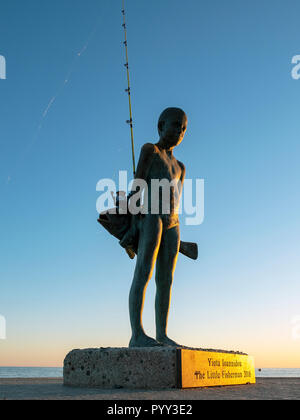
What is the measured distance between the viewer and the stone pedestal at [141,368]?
517cm

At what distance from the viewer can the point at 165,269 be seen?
698 centimetres

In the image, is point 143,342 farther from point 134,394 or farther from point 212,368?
point 134,394

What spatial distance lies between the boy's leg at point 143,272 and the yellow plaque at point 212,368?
69 cm

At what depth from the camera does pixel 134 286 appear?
6363 millimetres

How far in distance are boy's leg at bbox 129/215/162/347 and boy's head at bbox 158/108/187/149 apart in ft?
4.16

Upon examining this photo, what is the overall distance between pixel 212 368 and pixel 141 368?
113 centimetres

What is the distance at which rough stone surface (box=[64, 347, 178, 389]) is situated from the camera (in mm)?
5168

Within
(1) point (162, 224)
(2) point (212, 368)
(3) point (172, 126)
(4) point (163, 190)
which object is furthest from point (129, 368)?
(3) point (172, 126)

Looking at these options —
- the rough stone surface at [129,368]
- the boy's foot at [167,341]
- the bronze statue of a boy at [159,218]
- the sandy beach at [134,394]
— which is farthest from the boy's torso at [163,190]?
the sandy beach at [134,394]

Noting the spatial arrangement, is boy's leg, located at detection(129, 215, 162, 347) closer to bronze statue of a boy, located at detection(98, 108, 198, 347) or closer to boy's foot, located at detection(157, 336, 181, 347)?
bronze statue of a boy, located at detection(98, 108, 198, 347)

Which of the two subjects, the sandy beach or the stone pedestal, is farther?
the stone pedestal

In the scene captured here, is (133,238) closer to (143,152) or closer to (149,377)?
(143,152)

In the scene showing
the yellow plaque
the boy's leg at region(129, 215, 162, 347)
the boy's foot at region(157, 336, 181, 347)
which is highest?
the boy's leg at region(129, 215, 162, 347)

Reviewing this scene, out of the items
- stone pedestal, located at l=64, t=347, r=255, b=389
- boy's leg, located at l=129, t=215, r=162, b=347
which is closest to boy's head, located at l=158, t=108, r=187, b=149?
boy's leg, located at l=129, t=215, r=162, b=347
